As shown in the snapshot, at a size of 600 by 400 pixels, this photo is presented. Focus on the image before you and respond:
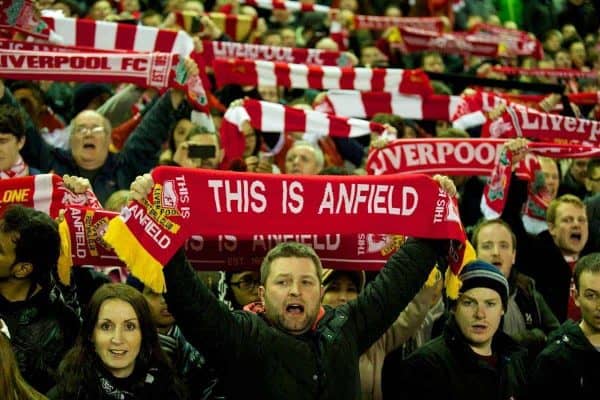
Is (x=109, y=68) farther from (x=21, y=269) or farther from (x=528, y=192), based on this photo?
(x=528, y=192)

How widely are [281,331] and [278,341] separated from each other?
68mm

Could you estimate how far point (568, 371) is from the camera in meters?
5.32

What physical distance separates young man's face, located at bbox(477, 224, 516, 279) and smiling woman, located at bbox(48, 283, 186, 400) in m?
2.07

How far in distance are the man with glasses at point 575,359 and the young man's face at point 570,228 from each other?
1.59m

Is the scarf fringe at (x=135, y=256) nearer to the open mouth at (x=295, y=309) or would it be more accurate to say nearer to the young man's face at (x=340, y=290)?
the open mouth at (x=295, y=309)

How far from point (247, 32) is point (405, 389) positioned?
645cm

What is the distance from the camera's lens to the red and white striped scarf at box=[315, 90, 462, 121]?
348 inches

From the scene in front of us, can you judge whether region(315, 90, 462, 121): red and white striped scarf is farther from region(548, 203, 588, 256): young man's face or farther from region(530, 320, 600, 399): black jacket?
region(530, 320, 600, 399): black jacket

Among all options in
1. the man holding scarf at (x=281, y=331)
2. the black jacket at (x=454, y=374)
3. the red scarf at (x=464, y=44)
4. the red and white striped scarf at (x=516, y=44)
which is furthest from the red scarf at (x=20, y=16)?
the red and white striped scarf at (x=516, y=44)

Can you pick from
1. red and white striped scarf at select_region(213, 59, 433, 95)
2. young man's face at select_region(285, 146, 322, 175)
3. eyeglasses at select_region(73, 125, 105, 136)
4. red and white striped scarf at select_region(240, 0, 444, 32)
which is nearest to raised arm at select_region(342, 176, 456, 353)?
eyeglasses at select_region(73, 125, 105, 136)

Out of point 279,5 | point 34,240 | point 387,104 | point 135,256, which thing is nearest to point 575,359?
point 135,256

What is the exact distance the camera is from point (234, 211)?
187 inches

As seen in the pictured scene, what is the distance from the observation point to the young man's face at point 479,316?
529 cm

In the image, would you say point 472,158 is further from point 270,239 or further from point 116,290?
point 116,290
